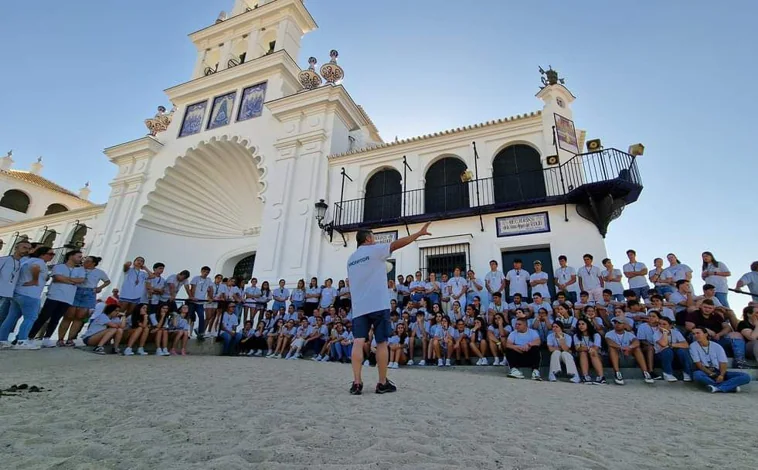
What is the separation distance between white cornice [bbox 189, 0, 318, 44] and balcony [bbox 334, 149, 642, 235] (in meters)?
12.3

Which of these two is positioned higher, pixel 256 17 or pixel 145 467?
pixel 256 17

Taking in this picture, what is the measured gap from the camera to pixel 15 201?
2642 centimetres

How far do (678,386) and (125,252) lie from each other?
18.0 meters

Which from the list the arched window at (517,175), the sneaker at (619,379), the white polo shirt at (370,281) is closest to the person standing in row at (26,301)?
the white polo shirt at (370,281)

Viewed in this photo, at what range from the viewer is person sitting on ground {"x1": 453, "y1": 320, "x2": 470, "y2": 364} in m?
7.11

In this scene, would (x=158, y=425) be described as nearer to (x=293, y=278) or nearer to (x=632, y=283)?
(x=632, y=283)

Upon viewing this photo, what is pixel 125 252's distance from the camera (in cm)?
1527

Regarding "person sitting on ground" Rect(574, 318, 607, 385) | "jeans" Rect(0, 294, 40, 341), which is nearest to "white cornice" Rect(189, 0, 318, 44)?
"jeans" Rect(0, 294, 40, 341)

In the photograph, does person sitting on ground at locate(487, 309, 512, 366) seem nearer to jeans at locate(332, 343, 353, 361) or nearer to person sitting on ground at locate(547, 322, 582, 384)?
person sitting on ground at locate(547, 322, 582, 384)

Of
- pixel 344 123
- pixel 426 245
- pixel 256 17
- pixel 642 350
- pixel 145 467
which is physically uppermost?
pixel 256 17

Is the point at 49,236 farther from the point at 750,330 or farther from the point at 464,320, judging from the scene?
the point at 750,330

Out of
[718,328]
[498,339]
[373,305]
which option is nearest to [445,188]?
[498,339]

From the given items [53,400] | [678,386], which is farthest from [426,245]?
[53,400]

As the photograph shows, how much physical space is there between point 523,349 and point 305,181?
973 cm
